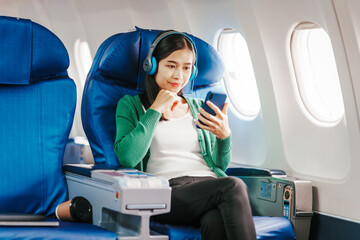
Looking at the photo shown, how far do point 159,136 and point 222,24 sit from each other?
1675mm

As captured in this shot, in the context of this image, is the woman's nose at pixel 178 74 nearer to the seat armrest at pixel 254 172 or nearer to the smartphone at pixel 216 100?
the smartphone at pixel 216 100

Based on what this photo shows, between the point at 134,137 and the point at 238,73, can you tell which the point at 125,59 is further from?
the point at 238,73

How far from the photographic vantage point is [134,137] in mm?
3047

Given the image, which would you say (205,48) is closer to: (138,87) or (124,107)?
(138,87)

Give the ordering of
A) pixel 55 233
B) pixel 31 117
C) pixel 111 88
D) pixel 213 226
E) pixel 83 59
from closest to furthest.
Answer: pixel 55 233, pixel 213 226, pixel 31 117, pixel 111 88, pixel 83 59

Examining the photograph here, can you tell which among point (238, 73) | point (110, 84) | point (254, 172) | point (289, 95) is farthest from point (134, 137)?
point (238, 73)

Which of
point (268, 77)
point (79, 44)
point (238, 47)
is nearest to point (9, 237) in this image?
point (268, 77)

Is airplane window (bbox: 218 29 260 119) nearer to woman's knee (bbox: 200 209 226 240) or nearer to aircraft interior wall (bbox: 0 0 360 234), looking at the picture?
aircraft interior wall (bbox: 0 0 360 234)

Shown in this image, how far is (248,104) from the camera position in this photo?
4871 mm

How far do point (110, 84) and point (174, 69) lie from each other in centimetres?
42

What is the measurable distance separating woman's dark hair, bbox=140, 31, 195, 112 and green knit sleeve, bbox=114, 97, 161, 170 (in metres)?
0.21

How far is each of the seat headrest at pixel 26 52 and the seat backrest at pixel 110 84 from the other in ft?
0.94

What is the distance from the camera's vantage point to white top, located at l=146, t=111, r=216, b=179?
10.5ft

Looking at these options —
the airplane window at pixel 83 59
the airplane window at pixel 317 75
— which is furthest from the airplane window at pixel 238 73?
the airplane window at pixel 83 59
